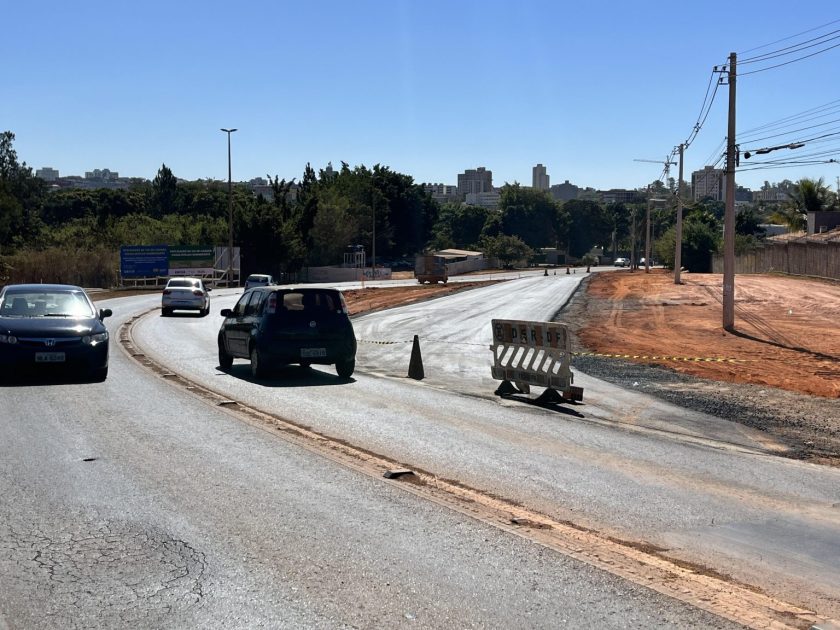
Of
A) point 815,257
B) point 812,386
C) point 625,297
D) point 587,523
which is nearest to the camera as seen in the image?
point 587,523

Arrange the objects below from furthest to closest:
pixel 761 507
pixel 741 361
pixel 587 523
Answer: pixel 741 361, pixel 761 507, pixel 587 523

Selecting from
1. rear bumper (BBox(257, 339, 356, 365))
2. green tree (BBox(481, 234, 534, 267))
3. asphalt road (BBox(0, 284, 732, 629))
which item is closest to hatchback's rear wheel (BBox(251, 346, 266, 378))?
rear bumper (BBox(257, 339, 356, 365))

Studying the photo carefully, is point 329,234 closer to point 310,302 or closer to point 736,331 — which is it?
point 736,331

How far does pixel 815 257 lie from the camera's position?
62.7 metres

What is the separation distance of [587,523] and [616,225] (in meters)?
188

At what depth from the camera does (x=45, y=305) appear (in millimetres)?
17578

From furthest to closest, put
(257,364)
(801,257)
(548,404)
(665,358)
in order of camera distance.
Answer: (801,257), (665,358), (257,364), (548,404)

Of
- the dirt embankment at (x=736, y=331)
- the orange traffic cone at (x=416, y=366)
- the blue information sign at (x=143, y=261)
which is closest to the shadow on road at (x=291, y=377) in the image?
the orange traffic cone at (x=416, y=366)

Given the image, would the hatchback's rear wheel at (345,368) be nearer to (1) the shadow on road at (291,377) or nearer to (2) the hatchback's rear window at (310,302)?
(1) the shadow on road at (291,377)

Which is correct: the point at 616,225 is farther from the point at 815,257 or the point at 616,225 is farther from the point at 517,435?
the point at 517,435

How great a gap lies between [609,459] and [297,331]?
28.7 ft

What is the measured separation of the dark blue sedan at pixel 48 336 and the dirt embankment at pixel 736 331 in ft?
39.2

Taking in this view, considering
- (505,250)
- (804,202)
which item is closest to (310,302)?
(804,202)

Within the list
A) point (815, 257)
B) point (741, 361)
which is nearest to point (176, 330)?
point (741, 361)
